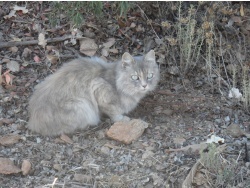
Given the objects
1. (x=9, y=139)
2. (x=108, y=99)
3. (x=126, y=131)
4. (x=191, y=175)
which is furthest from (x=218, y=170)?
(x=9, y=139)

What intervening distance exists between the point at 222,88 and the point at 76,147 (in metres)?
2.35

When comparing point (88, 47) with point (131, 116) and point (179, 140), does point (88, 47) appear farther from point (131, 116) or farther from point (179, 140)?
point (179, 140)

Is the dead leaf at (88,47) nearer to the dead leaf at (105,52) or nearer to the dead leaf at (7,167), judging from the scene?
the dead leaf at (105,52)

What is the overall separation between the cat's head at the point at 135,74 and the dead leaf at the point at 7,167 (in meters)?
1.71

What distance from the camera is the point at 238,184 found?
16.6 ft

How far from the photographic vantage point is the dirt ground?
206 inches

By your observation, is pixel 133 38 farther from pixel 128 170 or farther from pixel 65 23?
pixel 128 170

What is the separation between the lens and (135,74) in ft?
20.1

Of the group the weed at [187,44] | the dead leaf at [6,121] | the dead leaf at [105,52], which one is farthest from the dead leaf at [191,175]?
the dead leaf at [105,52]

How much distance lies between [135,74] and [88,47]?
1.43m

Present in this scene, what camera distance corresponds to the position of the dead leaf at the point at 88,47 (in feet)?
23.9

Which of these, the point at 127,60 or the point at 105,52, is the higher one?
the point at 127,60

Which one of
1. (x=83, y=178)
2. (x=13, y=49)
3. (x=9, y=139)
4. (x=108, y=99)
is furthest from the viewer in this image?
(x=13, y=49)

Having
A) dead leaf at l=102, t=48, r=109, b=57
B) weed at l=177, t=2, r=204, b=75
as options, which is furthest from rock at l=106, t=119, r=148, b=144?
dead leaf at l=102, t=48, r=109, b=57
